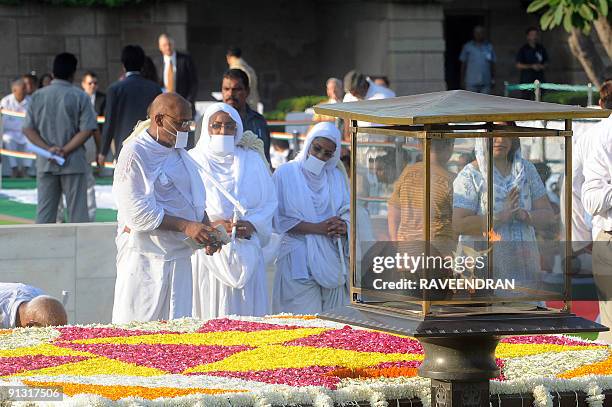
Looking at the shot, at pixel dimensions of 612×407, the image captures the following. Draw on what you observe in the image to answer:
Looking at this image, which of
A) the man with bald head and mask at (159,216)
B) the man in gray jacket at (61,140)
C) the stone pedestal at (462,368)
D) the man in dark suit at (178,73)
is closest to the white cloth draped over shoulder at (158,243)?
the man with bald head and mask at (159,216)

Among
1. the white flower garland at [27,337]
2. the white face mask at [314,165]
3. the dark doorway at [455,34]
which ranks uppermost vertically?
the dark doorway at [455,34]

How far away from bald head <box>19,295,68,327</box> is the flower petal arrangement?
0.46 m

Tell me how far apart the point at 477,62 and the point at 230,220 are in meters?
16.0

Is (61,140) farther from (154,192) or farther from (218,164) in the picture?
(154,192)

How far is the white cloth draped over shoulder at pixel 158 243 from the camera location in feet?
28.1

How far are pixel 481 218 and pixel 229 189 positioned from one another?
173 inches

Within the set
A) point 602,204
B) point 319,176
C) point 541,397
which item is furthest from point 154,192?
point 541,397

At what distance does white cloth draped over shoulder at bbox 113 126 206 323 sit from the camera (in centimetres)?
857

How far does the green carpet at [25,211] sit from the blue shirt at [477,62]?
37.7 feet

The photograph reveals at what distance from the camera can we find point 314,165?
9812 mm

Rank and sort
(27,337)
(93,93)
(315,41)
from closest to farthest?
(27,337) < (93,93) < (315,41)

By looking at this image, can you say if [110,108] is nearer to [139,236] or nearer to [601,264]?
[139,236]

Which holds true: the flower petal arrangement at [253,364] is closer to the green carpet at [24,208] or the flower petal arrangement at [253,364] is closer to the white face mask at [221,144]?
the white face mask at [221,144]

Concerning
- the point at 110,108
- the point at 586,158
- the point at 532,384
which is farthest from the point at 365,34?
the point at 532,384
